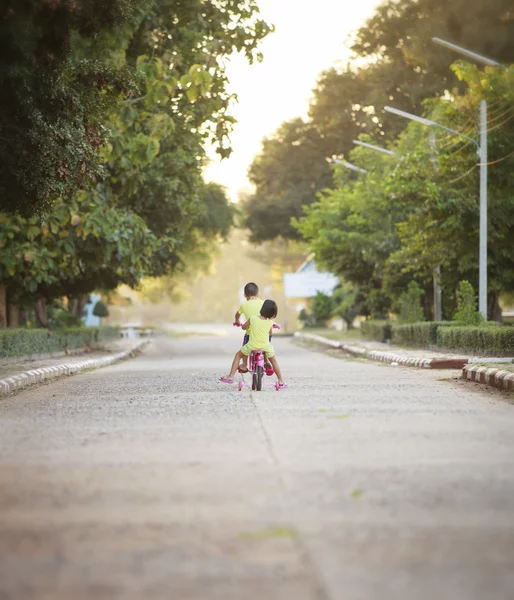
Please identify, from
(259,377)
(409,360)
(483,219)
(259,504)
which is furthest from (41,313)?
(259,504)

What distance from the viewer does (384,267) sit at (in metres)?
45.8

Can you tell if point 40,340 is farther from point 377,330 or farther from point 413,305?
point 377,330

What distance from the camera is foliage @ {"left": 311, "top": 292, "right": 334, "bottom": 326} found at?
7862 cm

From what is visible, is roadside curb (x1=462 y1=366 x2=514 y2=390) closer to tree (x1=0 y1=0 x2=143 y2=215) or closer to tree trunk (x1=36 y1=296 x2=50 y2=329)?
tree (x1=0 y1=0 x2=143 y2=215)

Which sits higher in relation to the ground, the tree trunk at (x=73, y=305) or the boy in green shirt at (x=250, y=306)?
the tree trunk at (x=73, y=305)

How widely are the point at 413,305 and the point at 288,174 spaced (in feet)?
96.0

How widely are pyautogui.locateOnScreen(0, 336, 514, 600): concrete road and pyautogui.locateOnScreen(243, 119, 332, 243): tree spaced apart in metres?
55.2

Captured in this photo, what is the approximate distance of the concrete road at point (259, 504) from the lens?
208 inches

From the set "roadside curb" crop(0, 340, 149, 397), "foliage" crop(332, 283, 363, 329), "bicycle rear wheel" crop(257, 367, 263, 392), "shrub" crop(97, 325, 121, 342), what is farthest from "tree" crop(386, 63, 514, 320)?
"foliage" crop(332, 283, 363, 329)

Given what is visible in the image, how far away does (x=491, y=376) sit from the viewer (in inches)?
749

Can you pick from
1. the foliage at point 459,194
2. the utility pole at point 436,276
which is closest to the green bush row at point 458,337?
the utility pole at point 436,276

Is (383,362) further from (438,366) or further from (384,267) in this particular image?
(384,267)

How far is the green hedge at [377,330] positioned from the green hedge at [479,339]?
1085 centimetres

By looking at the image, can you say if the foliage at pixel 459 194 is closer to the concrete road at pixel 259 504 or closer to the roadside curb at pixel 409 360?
the roadside curb at pixel 409 360
